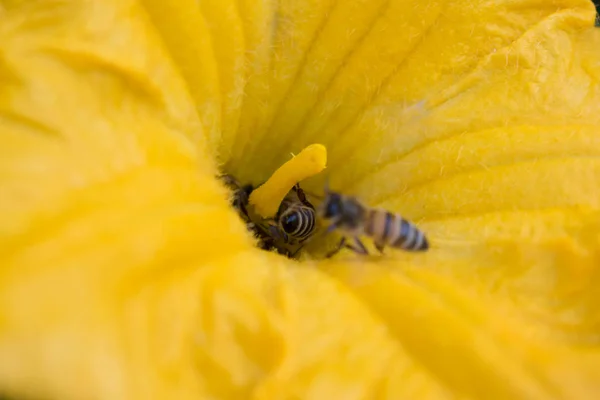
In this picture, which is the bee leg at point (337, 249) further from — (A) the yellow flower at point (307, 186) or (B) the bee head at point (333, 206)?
(B) the bee head at point (333, 206)

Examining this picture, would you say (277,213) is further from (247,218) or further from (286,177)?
(286,177)

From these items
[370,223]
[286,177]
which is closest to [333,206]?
[370,223]

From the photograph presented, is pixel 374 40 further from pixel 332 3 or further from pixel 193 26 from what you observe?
pixel 193 26

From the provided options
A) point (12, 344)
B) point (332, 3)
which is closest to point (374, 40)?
point (332, 3)

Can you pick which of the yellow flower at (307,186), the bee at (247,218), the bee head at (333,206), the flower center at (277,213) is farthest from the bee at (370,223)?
the bee at (247,218)

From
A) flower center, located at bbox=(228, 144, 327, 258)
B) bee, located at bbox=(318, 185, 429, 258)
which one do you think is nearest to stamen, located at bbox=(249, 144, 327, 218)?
flower center, located at bbox=(228, 144, 327, 258)
